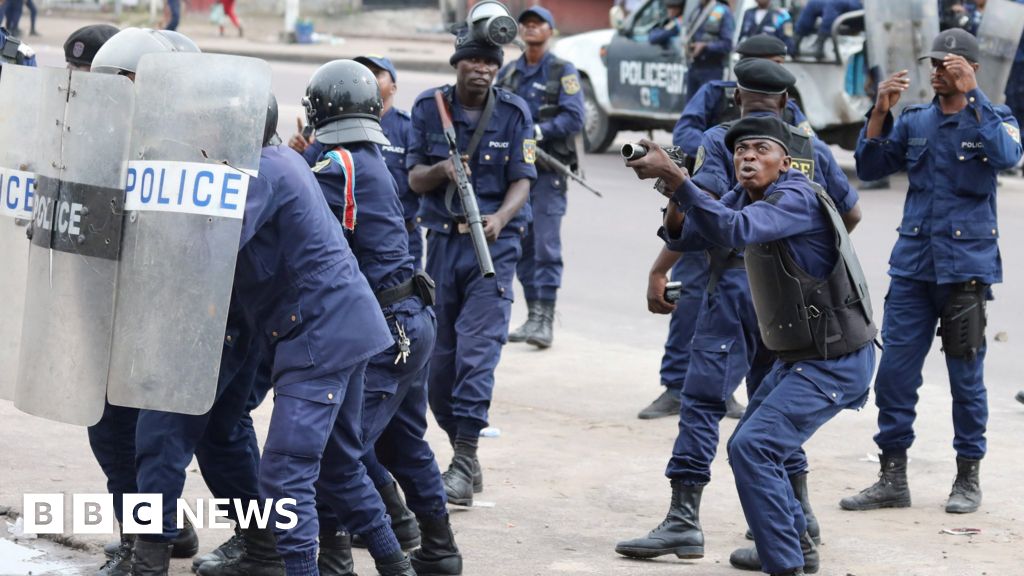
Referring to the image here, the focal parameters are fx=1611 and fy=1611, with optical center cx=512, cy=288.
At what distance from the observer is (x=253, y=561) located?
217 inches

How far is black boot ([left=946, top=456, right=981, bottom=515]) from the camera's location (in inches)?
255

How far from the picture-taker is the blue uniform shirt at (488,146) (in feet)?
23.6

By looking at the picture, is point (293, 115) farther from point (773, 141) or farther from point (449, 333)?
point (773, 141)

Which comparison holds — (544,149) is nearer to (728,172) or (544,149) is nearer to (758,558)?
(728,172)

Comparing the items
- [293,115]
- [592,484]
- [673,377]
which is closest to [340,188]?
[592,484]

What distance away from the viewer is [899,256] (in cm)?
670

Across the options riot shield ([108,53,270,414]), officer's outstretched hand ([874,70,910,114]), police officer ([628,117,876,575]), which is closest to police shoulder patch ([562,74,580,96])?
officer's outstretched hand ([874,70,910,114])

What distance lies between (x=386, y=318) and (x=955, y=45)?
2.70 m

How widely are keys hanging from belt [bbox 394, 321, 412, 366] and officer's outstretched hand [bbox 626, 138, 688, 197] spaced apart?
1054 mm

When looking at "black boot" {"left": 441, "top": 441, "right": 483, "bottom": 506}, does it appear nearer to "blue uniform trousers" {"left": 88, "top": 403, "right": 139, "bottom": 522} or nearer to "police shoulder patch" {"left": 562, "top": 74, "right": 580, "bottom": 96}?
"blue uniform trousers" {"left": 88, "top": 403, "right": 139, "bottom": 522}

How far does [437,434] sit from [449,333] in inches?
34.7

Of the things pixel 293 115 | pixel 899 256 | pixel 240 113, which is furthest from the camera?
pixel 293 115

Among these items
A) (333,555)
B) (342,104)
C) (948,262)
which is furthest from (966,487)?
(342,104)

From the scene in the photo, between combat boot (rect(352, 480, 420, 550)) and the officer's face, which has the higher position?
the officer's face
